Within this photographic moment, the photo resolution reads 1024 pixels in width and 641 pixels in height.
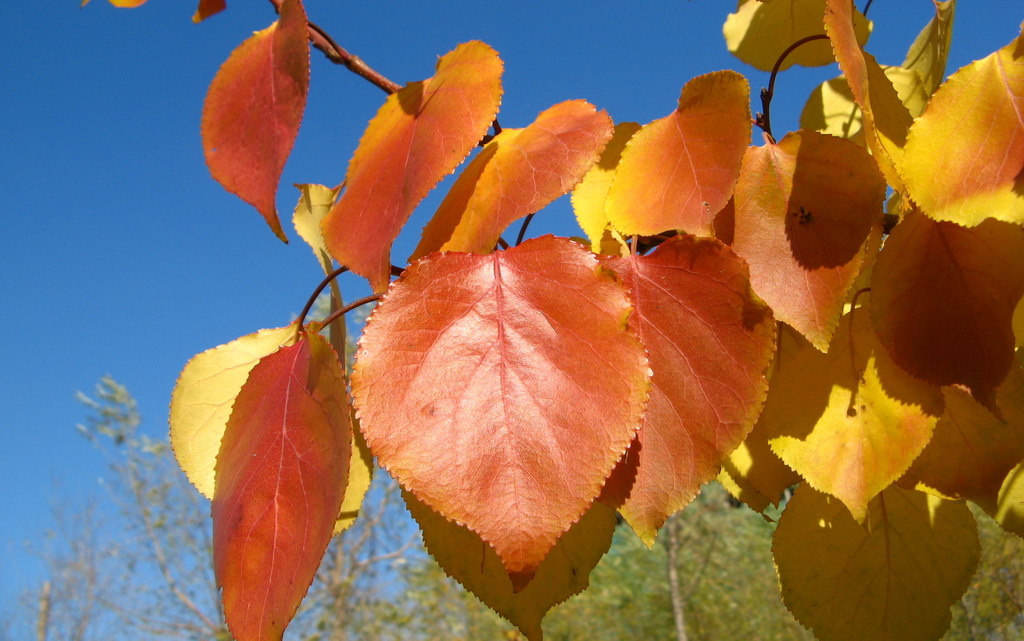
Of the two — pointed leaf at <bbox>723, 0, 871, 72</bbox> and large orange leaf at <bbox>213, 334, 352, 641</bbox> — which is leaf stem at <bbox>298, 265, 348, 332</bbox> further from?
pointed leaf at <bbox>723, 0, 871, 72</bbox>

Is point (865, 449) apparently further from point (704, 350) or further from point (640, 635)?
point (640, 635)

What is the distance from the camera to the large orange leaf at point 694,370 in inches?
9.0

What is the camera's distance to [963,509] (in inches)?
13.1

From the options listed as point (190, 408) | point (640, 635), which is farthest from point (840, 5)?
point (640, 635)

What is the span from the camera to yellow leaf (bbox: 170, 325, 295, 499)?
13.4 inches

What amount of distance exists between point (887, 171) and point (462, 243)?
14 cm

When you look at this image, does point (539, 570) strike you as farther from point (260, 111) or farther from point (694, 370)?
point (260, 111)

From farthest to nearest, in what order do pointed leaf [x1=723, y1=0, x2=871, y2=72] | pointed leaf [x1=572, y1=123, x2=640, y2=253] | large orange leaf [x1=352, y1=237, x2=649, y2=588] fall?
pointed leaf [x1=723, y1=0, x2=871, y2=72] → pointed leaf [x1=572, y1=123, x2=640, y2=253] → large orange leaf [x1=352, y1=237, x2=649, y2=588]

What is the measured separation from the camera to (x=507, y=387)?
0.67 feet

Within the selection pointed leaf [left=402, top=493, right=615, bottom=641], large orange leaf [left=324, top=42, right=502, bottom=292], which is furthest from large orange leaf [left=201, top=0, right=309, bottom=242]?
pointed leaf [left=402, top=493, right=615, bottom=641]

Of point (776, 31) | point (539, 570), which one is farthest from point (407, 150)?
point (776, 31)

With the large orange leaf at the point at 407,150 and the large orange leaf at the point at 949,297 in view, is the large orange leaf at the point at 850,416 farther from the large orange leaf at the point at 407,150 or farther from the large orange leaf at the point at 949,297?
the large orange leaf at the point at 407,150

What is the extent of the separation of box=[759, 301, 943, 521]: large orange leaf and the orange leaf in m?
0.11

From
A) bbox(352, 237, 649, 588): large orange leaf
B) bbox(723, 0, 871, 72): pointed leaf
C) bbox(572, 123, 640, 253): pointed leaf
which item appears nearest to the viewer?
bbox(352, 237, 649, 588): large orange leaf
